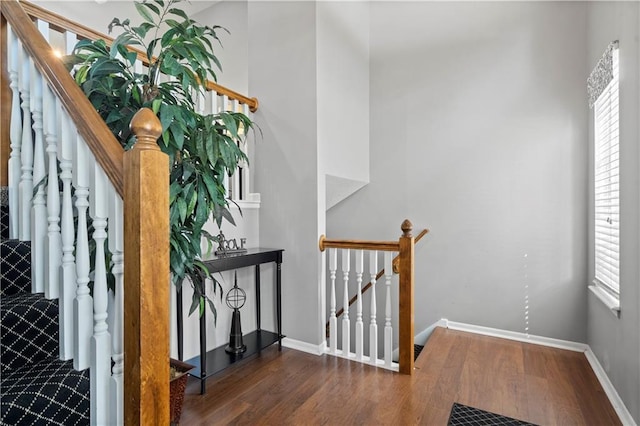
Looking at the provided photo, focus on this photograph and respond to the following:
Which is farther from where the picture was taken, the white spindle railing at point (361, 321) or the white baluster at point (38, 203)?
the white spindle railing at point (361, 321)

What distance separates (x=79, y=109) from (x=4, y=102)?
0.87 m

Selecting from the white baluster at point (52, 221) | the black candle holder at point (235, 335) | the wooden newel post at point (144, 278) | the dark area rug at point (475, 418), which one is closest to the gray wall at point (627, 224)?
the dark area rug at point (475, 418)

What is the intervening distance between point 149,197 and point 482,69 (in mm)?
3371

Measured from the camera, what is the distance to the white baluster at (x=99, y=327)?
1.06m

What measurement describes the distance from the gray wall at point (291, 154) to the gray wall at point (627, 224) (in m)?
1.94

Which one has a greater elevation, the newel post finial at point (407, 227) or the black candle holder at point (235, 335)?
the newel post finial at point (407, 227)

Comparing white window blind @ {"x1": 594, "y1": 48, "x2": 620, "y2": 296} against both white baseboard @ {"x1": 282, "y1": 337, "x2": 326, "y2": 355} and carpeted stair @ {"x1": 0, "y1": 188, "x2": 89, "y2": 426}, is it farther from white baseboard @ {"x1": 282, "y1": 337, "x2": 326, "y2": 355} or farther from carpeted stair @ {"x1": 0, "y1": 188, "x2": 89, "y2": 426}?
carpeted stair @ {"x1": 0, "y1": 188, "x2": 89, "y2": 426}

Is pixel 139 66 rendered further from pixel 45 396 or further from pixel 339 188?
Result: pixel 339 188

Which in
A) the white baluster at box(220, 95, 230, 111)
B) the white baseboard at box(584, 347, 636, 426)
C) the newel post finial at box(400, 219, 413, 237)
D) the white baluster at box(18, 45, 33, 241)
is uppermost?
the white baluster at box(220, 95, 230, 111)

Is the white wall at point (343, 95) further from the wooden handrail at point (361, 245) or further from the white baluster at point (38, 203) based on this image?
the white baluster at point (38, 203)

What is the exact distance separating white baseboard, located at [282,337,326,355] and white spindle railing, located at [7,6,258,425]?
1.81 meters

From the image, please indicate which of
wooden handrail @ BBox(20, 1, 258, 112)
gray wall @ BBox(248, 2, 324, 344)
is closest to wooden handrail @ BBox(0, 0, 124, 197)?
wooden handrail @ BBox(20, 1, 258, 112)

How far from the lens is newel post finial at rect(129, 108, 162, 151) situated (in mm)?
999

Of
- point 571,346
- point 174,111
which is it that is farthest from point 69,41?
point 571,346
